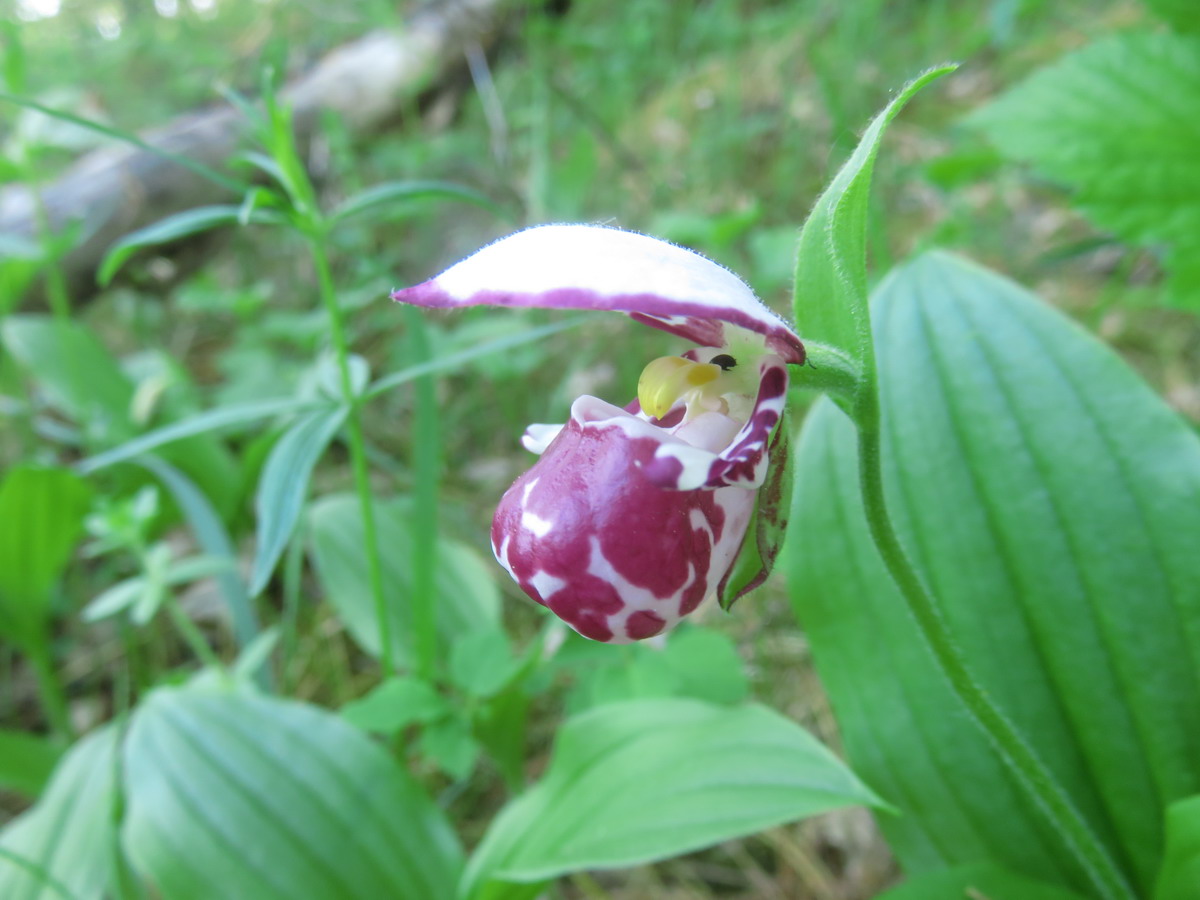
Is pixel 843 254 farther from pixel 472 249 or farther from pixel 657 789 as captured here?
pixel 472 249

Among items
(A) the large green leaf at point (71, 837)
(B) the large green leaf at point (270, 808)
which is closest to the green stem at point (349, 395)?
(B) the large green leaf at point (270, 808)

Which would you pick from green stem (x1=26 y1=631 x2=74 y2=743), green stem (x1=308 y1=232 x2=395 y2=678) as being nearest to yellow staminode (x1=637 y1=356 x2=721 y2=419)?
green stem (x1=308 y1=232 x2=395 y2=678)

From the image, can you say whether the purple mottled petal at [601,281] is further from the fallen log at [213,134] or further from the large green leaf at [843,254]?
the fallen log at [213,134]

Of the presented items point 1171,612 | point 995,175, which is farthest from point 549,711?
point 995,175

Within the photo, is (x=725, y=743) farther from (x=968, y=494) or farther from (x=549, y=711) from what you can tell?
(x=549, y=711)

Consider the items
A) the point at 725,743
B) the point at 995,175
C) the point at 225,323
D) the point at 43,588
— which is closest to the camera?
the point at 725,743

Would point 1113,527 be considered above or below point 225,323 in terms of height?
below

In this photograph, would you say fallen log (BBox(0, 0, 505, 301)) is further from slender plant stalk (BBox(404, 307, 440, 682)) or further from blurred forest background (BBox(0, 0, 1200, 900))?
slender plant stalk (BBox(404, 307, 440, 682))
